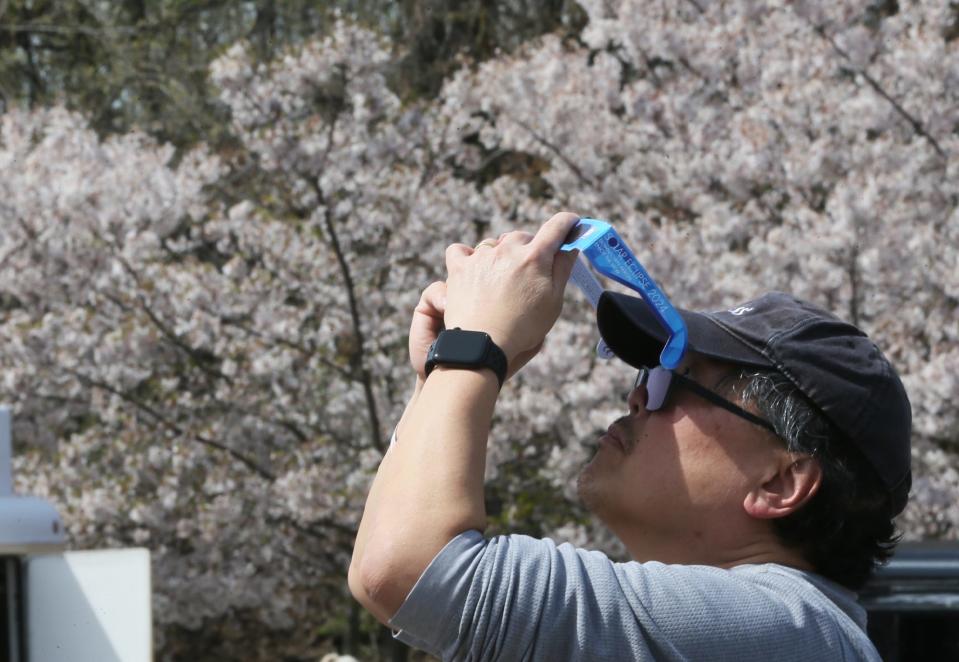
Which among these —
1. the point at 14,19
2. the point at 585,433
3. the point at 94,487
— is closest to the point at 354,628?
the point at 94,487

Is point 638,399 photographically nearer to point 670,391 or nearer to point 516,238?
point 670,391

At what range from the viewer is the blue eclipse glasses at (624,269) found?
152 centimetres

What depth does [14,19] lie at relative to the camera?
12.1 metres

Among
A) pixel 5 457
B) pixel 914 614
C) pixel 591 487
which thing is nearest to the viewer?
pixel 591 487

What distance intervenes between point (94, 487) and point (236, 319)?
1.23m

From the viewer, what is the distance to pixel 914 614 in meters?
3.01

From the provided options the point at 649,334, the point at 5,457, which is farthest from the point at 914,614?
the point at 5,457

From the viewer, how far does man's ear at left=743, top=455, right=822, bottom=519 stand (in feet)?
5.24

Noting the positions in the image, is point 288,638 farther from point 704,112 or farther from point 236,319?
point 704,112

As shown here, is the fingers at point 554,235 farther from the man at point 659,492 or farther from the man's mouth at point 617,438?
the man's mouth at point 617,438

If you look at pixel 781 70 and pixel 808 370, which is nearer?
pixel 808 370

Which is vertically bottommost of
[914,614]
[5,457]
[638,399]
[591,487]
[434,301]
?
[914,614]

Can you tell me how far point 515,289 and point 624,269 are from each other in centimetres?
12

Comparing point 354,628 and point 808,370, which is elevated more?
point 808,370
